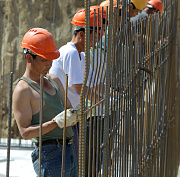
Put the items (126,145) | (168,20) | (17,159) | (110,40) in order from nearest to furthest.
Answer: (110,40) < (126,145) < (168,20) < (17,159)

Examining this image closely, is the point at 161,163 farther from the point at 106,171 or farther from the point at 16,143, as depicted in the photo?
the point at 16,143

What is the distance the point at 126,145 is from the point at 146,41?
894 millimetres

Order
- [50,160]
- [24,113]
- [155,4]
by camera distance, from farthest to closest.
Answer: [155,4]
[50,160]
[24,113]

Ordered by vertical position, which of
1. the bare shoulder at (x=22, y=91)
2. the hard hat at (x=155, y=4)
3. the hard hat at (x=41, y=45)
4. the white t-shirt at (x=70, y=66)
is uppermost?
the hard hat at (x=155, y=4)

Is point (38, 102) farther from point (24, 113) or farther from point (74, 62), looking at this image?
point (74, 62)

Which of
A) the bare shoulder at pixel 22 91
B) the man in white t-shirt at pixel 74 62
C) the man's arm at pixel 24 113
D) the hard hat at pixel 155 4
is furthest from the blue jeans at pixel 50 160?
the hard hat at pixel 155 4

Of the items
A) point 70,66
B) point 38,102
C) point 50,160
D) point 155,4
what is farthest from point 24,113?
point 155,4

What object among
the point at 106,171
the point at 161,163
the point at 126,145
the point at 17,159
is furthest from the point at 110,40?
the point at 17,159

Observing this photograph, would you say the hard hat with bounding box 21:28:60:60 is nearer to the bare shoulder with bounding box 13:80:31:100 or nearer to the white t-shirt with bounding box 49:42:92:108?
the bare shoulder with bounding box 13:80:31:100

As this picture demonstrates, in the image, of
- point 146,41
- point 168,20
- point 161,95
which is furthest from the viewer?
point 168,20

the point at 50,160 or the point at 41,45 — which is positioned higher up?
the point at 41,45

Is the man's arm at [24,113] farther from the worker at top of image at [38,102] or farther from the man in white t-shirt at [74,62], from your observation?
the man in white t-shirt at [74,62]

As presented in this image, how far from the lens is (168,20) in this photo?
407 centimetres

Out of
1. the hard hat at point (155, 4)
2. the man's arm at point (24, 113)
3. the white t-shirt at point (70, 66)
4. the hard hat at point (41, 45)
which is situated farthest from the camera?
the hard hat at point (155, 4)
